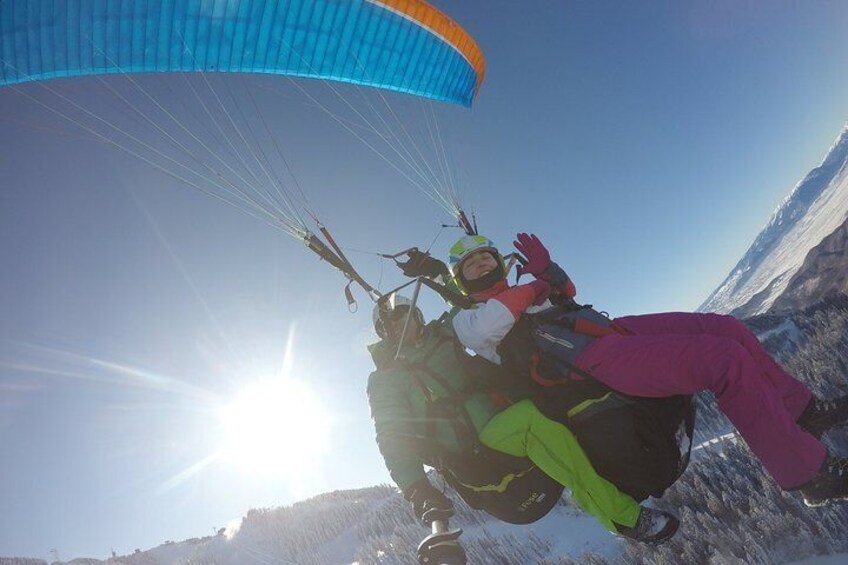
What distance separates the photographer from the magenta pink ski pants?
2.40m

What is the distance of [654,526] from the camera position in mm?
2830

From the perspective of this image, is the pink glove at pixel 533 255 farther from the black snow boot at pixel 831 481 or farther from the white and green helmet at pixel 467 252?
the black snow boot at pixel 831 481

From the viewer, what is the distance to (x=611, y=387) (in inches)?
114

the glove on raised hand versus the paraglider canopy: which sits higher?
the paraglider canopy

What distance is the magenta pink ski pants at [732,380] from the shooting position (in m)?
2.40

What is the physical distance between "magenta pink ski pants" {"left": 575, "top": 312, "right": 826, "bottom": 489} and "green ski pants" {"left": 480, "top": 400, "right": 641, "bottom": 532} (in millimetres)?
489

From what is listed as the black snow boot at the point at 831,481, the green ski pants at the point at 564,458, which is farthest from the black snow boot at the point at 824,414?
the green ski pants at the point at 564,458

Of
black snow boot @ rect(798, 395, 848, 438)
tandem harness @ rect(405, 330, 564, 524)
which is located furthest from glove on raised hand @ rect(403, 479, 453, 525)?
black snow boot @ rect(798, 395, 848, 438)

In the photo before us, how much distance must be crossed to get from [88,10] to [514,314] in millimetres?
7609

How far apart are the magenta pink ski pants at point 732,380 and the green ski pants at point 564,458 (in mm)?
489

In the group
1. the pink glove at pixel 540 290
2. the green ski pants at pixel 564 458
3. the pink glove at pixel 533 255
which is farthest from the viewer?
the pink glove at pixel 533 255

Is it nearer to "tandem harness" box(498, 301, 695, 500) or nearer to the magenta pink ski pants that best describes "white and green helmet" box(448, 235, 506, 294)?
"tandem harness" box(498, 301, 695, 500)

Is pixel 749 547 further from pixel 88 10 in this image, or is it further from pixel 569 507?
pixel 88 10

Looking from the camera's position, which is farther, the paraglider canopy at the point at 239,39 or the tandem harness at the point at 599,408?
the paraglider canopy at the point at 239,39
